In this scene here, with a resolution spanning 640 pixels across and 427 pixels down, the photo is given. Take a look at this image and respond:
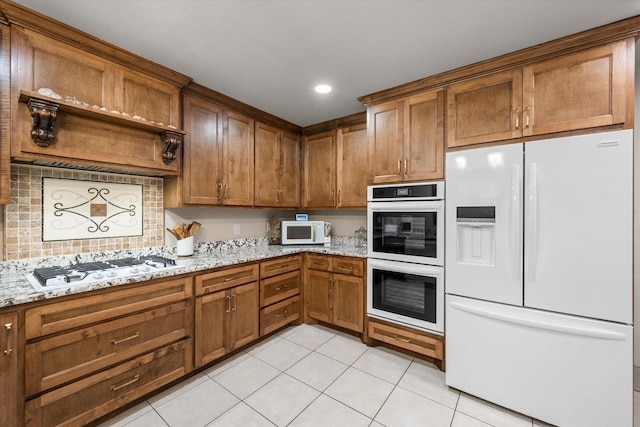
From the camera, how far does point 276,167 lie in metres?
3.23

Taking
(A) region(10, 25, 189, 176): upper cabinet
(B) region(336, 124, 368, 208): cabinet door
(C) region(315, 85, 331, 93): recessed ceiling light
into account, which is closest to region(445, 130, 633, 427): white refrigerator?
(B) region(336, 124, 368, 208): cabinet door

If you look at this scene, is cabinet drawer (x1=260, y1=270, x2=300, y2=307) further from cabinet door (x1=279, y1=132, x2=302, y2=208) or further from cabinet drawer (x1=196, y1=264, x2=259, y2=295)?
cabinet door (x1=279, y1=132, x2=302, y2=208)

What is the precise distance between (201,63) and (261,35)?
62 centimetres

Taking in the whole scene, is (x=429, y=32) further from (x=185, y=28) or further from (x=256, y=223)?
(x=256, y=223)

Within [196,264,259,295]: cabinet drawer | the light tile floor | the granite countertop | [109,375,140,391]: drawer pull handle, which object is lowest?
the light tile floor

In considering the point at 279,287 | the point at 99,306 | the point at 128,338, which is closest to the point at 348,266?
the point at 279,287

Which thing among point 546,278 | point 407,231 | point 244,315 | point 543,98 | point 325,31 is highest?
point 325,31

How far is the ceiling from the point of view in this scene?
1.44 metres

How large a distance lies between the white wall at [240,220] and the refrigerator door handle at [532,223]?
1.82 metres

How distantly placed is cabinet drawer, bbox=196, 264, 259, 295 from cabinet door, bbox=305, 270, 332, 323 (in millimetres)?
→ 727

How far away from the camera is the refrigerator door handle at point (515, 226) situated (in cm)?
176

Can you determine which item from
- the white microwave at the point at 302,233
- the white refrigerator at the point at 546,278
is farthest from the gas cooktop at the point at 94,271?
the white refrigerator at the point at 546,278

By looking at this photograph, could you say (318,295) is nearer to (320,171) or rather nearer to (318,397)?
(318,397)

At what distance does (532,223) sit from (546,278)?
36 cm
